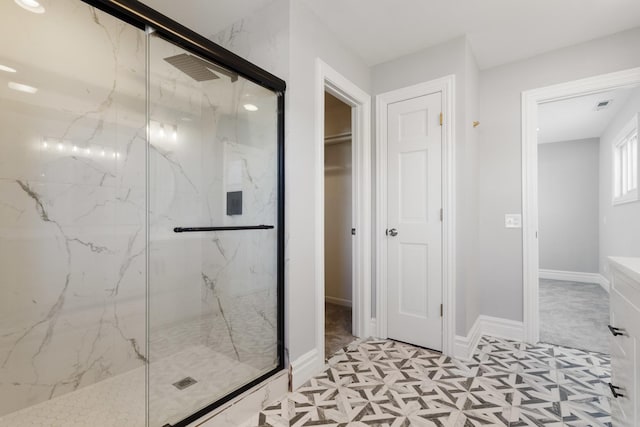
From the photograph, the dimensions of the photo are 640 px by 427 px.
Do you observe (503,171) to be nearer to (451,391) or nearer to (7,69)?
(451,391)

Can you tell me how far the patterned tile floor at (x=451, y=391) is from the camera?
5.40 feet

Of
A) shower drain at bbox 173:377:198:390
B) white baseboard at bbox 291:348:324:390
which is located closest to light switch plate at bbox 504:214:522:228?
white baseboard at bbox 291:348:324:390

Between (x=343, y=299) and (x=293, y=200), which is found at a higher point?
(x=293, y=200)

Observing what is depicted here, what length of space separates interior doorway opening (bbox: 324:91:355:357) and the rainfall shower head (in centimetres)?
188

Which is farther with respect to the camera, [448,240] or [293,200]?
[448,240]

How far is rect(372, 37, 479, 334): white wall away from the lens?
241 cm

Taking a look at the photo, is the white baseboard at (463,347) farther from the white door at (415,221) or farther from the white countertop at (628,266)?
the white countertop at (628,266)

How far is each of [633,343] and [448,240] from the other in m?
1.32

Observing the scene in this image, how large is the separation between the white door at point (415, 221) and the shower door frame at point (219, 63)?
114cm

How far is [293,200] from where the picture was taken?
78.4 inches

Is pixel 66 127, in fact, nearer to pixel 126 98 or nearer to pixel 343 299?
pixel 126 98

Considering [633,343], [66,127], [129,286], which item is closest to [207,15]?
[66,127]

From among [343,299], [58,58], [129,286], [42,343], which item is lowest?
[343,299]

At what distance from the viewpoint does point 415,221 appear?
261 centimetres
